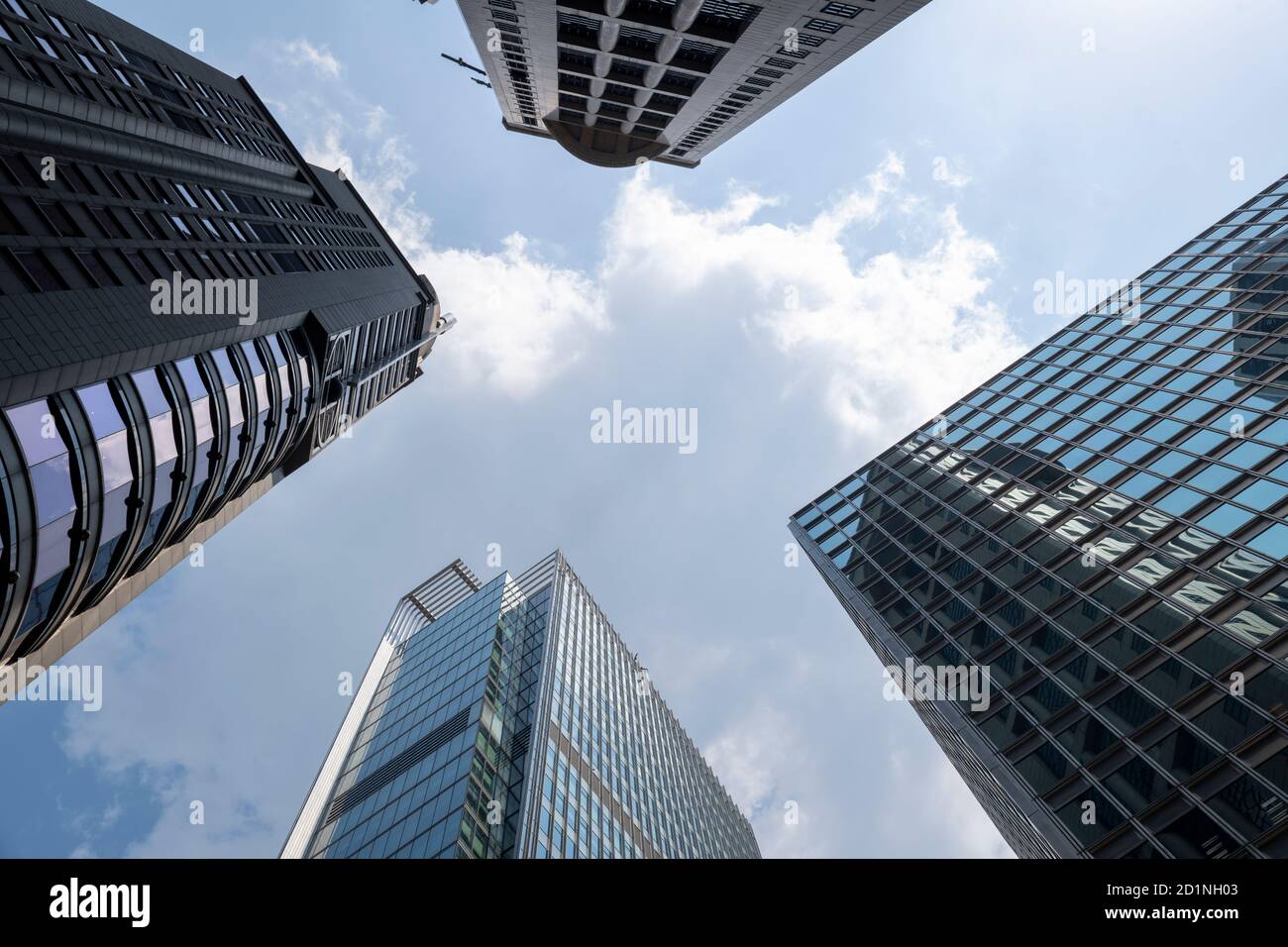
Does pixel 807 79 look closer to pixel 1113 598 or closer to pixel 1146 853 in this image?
pixel 1113 598

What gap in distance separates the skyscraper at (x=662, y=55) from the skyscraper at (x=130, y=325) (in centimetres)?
1715

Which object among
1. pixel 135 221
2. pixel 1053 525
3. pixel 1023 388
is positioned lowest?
pixel 1053 525

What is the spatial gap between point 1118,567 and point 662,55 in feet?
106

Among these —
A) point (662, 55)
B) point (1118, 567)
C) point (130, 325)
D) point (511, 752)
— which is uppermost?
point (662, 55)

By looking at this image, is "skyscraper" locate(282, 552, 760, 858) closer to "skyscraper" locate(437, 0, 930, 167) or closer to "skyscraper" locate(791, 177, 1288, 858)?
"skyscraper" locate(791, 177, 1288, 858)

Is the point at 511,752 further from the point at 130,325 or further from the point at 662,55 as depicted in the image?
the point at 662,55

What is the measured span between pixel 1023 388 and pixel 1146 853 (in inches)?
1265

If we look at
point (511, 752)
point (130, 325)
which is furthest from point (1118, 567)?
point (130, 325)

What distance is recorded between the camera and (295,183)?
2099 inches

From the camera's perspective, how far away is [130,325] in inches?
872

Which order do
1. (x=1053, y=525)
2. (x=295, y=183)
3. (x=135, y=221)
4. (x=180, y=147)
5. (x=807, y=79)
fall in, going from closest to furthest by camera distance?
(x=135, y=221) → (x=1053, y=525) → (x=180, y=147) → (x=807, y=79) → (x=295, y=183)

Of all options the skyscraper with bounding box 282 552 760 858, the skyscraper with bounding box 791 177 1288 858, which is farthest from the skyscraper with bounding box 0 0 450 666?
the skyscraper with bounding box 791 177 1288 858
